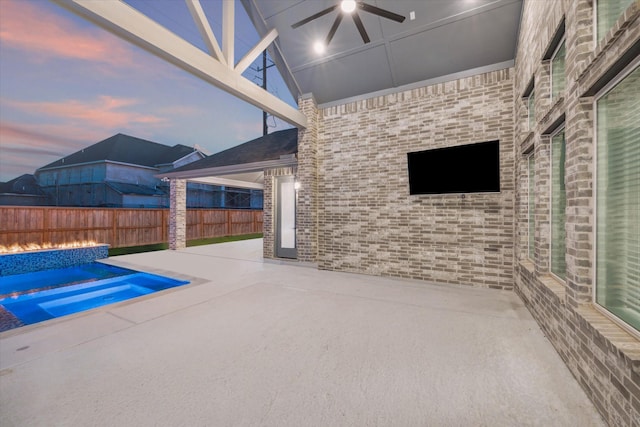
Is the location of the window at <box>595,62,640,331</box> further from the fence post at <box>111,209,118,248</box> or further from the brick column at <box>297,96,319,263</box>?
the fence post at <box>111,209,118,248</box>

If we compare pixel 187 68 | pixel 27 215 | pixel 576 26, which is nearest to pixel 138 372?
pixel 187 68

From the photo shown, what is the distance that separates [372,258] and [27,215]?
36.0ft

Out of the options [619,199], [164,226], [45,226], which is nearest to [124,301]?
[619,199]

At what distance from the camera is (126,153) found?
20234 mm

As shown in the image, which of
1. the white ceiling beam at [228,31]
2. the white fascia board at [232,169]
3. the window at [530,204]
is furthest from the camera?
the white fascia board at [232,169]

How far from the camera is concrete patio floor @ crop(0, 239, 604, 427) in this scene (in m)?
1.71

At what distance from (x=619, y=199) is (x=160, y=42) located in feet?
17.0

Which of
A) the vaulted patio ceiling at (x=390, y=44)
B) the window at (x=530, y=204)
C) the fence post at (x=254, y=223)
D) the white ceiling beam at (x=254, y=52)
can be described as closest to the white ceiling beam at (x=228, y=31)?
the white ceiling beam at (x=254, y=52)

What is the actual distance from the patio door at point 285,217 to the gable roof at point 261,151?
86 centimetres

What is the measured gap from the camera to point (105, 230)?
9805 millimetres

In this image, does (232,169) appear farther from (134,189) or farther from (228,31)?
(134,189)

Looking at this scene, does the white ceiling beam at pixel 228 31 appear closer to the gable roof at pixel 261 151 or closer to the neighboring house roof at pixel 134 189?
the gable roof at pixel 261 151

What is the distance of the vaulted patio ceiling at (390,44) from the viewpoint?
440cm

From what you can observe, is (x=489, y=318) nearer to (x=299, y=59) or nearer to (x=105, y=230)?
(x=299, y=59)
